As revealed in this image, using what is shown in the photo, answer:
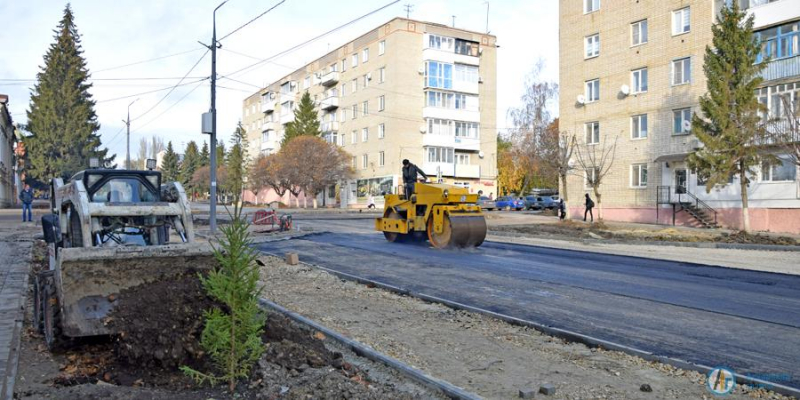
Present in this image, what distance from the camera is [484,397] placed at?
5.24 m

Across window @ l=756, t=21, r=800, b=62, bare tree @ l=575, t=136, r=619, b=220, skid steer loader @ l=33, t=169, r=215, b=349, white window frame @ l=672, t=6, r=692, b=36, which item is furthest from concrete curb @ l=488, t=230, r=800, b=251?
skid steer loader @ l=33, t=169, r=215, b=349

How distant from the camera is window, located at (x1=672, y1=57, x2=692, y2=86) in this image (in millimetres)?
31855

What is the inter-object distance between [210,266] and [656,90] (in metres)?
31.6

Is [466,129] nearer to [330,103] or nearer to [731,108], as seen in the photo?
[330,103]

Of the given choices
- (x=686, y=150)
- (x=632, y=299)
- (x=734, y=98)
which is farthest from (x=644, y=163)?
(x=632, y=299)

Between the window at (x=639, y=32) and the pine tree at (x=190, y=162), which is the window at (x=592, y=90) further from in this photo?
the pine tree at (x=190, y=162)

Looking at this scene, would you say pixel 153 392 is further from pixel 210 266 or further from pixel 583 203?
pixel 583 203

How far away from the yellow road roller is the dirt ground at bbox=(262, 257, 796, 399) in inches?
324

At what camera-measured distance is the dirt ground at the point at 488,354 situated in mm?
5539

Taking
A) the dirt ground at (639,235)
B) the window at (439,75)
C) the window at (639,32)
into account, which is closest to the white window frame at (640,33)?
the window at (639,32)

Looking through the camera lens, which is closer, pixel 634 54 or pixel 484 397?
pixel 484 397

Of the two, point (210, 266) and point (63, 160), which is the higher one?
point (63, 160)

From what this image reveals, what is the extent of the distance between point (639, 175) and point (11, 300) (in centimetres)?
3184

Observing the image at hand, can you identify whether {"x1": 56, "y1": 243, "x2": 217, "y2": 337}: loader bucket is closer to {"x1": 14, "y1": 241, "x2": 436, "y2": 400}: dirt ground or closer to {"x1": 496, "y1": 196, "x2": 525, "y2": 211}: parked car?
{"x1": 14, "y1": 241, "x2": 436, "y2": 400}: dirt ground
